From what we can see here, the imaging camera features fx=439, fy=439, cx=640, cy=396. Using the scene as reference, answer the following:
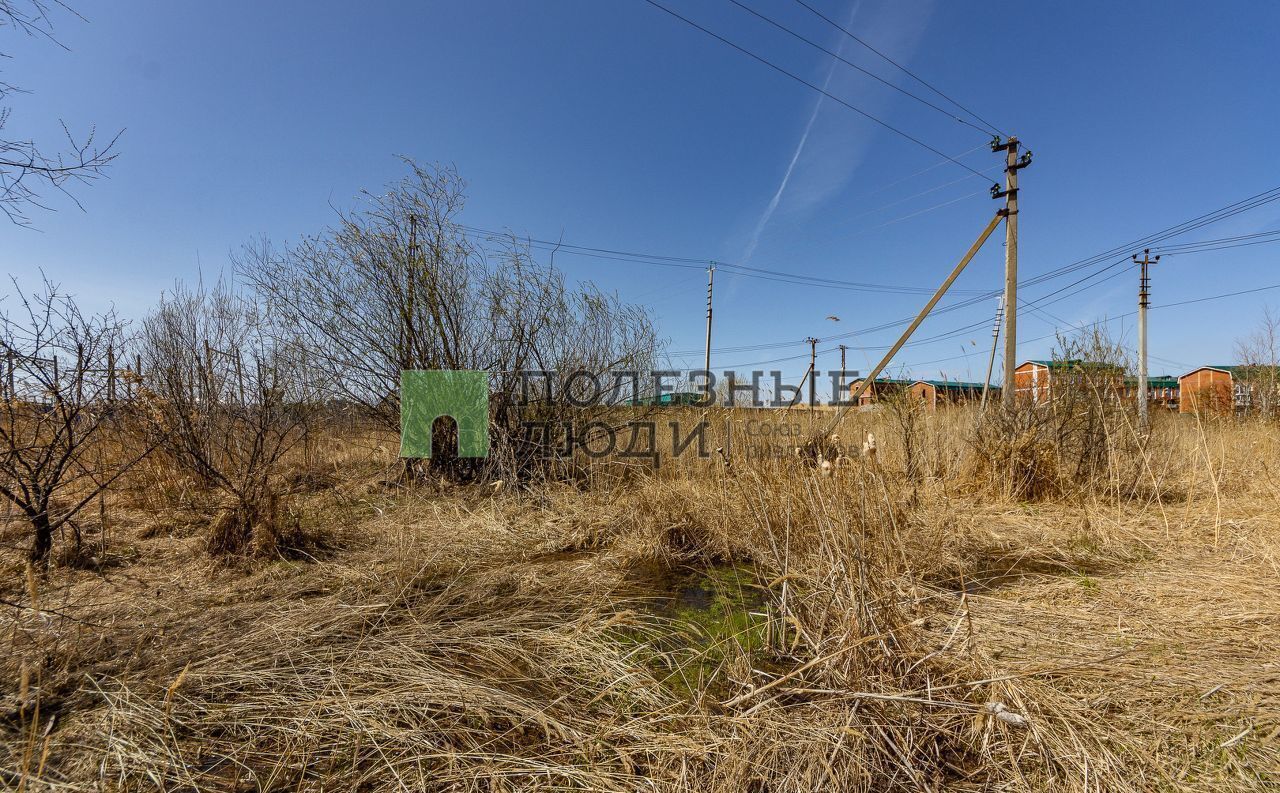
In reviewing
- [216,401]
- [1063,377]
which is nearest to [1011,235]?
[1063,377]

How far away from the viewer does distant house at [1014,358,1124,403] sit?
4781 millimetres

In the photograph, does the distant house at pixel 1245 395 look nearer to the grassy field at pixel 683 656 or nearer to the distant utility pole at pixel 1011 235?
the distant utility pole at pixel 1011 235

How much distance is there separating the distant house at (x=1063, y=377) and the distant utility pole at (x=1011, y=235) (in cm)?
62

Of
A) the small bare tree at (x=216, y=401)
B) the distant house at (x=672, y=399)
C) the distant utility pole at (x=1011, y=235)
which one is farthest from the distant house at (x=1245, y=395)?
the small bare tree at (x=216, y=401)

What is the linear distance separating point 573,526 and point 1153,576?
14.0 feet

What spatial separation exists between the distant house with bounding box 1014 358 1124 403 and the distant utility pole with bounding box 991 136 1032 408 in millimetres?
616

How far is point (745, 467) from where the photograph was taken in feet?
9.66

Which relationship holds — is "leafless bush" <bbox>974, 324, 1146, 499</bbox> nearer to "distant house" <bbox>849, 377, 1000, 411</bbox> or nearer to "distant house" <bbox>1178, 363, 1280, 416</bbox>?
"distant house" <bbox>849, 377, 1000, 411</bbox>

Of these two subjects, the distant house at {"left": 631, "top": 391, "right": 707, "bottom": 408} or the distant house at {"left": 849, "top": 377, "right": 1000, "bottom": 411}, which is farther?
the distant house at {"left": 631, "top": 391, "right": 707, "bottom": 408}

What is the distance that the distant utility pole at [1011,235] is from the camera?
641cm

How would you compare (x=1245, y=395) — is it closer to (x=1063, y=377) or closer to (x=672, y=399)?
(x=1063, y=377)

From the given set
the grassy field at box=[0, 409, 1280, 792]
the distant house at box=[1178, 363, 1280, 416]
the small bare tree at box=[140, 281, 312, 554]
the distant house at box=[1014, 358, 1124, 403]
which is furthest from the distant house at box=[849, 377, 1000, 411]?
the small bare tree at box=[140, 281, 312, 554]

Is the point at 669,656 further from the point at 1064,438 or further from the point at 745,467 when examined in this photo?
the point at 1064,438

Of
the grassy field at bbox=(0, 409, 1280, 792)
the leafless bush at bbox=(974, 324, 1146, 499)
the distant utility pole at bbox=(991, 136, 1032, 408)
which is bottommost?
the grassy field at bbox=(0, 409, 1280, 792)
